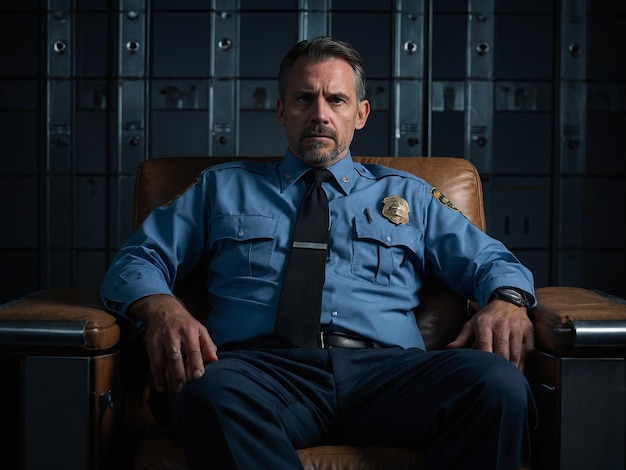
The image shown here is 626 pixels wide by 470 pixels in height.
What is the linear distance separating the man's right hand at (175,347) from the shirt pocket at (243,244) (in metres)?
0.24

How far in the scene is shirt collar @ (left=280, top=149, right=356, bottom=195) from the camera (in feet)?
5.11

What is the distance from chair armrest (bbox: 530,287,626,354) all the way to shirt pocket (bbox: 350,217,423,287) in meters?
0.29

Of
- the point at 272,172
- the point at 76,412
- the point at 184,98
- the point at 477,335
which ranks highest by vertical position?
the point at 184,98

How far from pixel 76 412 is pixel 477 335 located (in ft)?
2.27

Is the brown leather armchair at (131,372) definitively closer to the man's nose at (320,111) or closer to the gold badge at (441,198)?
the gold badge at (441,198)

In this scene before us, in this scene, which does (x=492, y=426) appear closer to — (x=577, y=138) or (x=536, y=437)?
(x=536, y=437)

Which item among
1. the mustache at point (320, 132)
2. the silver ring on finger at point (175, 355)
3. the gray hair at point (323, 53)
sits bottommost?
the silver ring on finger at point (175, 355)

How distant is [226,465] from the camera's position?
1.02 m

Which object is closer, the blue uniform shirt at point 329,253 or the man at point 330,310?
the man at point 330,310

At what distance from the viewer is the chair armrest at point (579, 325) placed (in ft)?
3.80

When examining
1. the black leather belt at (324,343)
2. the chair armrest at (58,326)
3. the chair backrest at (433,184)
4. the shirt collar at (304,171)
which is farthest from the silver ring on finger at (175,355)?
the shirt collar at (304,171)

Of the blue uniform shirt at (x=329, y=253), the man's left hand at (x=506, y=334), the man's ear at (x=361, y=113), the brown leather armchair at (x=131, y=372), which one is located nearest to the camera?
the brown leather armchair at (x=131, y=372)

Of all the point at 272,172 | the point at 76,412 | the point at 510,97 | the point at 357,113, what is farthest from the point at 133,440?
the point at 510,97

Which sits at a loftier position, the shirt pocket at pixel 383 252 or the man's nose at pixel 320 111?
the man's nose at pixel 320 111
